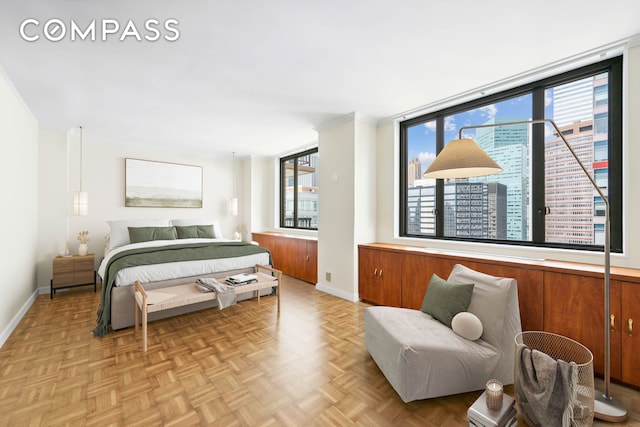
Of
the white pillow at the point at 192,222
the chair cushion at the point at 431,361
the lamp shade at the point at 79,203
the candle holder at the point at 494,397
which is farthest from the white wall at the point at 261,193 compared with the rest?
the candle holder at the point at 494,397

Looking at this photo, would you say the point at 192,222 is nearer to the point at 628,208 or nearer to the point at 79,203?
the point at 79,203

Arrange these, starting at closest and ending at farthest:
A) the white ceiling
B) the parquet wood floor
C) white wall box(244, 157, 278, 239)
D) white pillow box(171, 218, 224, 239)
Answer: the parquet wood floor, the white ceiling, white pillow box(171, 218, 224, 239), white wall box(244, 157, 278, 239)

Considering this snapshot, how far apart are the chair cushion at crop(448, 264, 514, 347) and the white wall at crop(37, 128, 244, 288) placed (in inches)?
215

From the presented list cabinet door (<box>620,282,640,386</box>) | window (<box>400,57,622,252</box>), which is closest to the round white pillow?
cabinet door (<box>620,282,640,386</box>)

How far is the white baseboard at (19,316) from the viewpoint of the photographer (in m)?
2.56

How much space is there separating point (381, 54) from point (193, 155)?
4.82 m

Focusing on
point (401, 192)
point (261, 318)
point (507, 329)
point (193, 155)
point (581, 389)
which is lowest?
point (261, 318)

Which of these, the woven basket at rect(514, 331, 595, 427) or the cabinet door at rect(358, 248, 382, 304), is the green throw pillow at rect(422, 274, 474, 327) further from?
the cabinet door at rect(358, 248, 382, 304)

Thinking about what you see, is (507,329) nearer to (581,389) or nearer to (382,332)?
(581,389)

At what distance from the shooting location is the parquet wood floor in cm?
165

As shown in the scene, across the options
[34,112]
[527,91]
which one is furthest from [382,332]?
[34,112]

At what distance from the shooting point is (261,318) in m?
3.19

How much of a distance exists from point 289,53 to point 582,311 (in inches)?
121

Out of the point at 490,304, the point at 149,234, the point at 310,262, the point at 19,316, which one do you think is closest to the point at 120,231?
the point at 149,234
